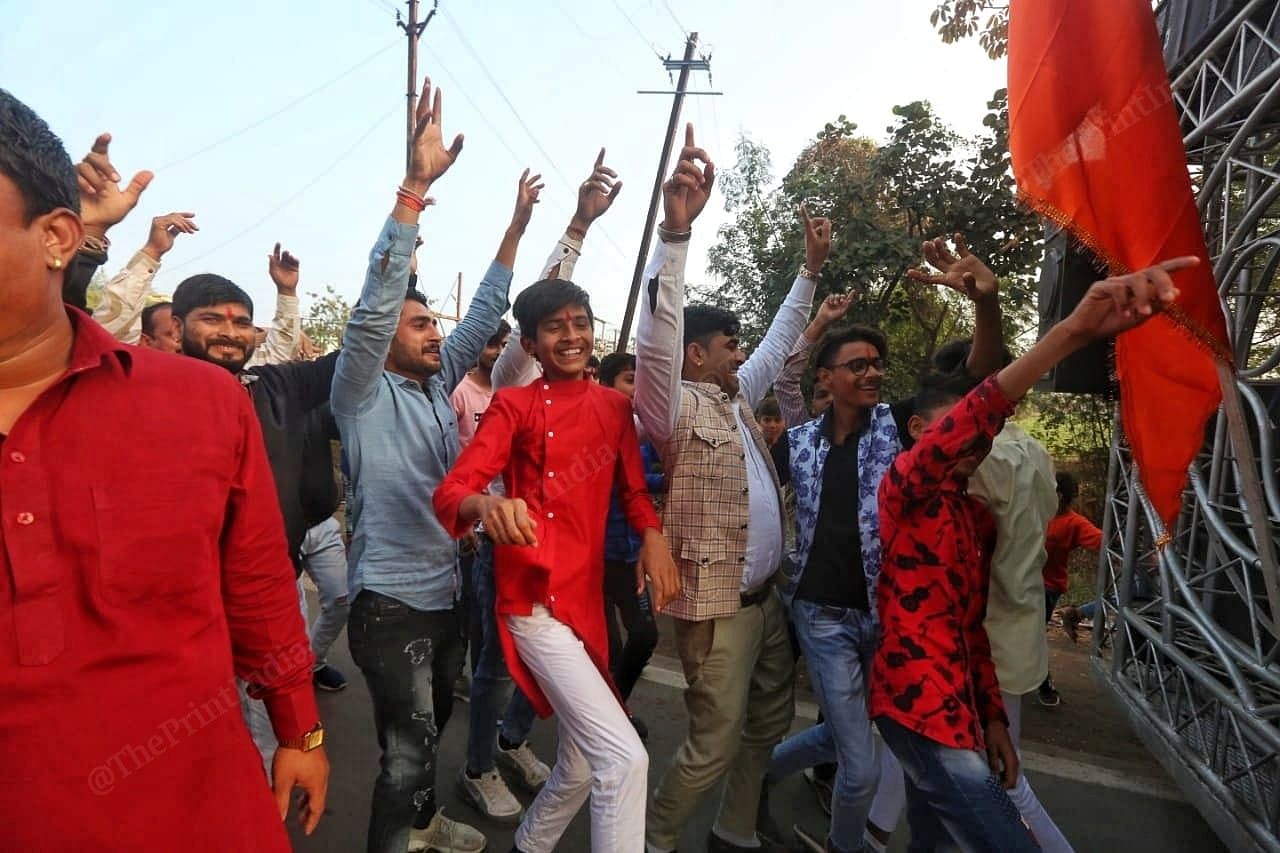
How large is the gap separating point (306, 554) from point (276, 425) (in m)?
1.60

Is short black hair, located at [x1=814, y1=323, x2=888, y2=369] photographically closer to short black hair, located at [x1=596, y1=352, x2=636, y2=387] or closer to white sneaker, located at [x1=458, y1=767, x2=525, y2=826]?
short black hair, located at [x1=596, y1=352, x2=636, y2=387]

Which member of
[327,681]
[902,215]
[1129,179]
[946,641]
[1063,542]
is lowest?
[327,681]

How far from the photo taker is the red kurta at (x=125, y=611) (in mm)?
1097

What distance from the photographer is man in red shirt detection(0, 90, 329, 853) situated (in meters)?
1.10

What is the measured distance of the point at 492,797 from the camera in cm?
314

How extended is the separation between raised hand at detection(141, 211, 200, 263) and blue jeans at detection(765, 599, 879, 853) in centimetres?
→ 300

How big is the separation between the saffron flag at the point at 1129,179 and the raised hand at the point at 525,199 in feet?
6.00

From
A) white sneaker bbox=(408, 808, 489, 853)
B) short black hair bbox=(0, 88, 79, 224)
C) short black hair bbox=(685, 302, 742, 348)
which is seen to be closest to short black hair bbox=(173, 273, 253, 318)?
short black hair bbox=(0, 88, 79, 224)

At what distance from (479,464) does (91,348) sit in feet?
3.81

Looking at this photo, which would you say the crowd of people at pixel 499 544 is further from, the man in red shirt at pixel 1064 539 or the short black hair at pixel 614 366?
the man in red shirt at pixel 1064 539

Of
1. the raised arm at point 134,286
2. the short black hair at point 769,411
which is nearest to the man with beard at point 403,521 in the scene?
the raised arm at point 134,286

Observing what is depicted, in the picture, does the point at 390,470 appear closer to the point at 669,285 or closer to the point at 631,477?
the point at 631,477

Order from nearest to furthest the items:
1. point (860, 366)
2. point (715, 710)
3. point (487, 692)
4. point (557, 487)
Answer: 1. point (557, 487)
2. point (715, 710)
3. point (860, 366)
4. point (487, 692)


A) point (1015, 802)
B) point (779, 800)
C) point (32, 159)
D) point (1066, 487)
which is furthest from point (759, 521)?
point (1066, 487)
